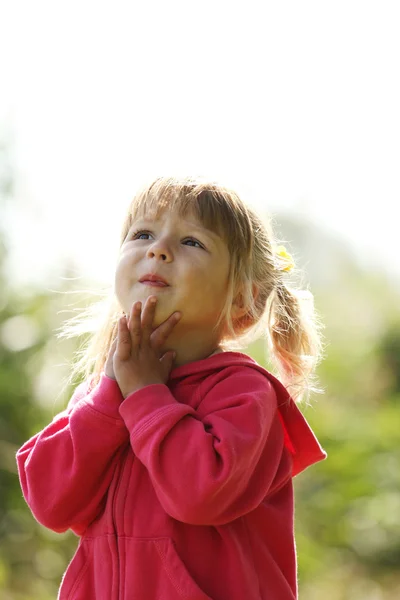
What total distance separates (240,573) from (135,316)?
2.05ft

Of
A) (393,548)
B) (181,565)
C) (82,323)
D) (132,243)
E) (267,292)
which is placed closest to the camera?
(181,565)

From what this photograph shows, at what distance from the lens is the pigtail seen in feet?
7.65

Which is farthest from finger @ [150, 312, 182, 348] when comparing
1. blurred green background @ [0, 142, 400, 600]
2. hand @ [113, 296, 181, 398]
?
blurred green background @ [0, 142, 400, 600]

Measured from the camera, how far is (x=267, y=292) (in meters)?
2.30

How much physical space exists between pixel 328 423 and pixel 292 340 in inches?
137

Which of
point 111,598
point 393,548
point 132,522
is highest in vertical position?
point 132,522

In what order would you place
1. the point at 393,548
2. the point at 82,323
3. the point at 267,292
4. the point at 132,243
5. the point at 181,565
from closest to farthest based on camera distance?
the point at 181,565 < the point at 132,243 < the point at 267,292 < the point at 82,323 < the point at 393,548

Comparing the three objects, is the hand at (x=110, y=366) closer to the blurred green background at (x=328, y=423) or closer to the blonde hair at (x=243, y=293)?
the blonde hair at (x=243, y=293)

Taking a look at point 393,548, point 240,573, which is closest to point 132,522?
point 240,573

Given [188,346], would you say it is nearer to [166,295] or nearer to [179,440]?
[166,295]

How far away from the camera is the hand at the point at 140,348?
6.50 ft

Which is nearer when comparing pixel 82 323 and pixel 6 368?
pixel 82 323

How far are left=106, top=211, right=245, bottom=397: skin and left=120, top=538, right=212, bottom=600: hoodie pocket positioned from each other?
0.35 metres

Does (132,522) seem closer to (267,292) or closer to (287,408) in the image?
(287,408)
